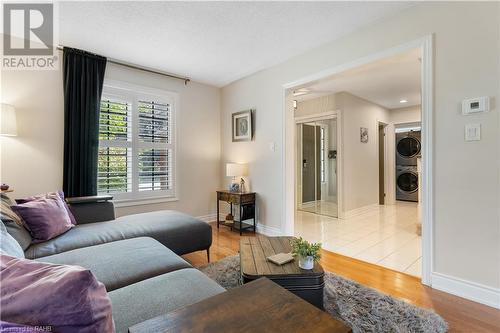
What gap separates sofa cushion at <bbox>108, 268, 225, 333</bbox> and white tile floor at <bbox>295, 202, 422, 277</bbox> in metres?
2.13

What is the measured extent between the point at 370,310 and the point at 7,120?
3.56 metres

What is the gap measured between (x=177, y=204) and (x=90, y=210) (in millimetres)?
1551

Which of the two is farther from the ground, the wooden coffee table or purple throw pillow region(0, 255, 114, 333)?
purple throw pillow region(0, 255, 114, 333)

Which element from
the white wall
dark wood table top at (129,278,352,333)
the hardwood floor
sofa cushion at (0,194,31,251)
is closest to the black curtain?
the white wall

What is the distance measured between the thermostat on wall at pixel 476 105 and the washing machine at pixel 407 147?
15.6 ft

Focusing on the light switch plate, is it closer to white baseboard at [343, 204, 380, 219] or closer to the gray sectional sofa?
the gray sectional sofa

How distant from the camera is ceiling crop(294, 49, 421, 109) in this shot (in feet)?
11.5

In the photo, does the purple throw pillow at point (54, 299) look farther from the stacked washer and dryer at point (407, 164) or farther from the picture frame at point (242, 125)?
the stacked washer and dryer at point (407, 164)

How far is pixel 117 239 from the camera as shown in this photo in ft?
6.80

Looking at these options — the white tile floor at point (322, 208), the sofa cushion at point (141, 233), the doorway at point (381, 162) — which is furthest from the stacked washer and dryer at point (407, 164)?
the sofa cushion at point (141, 233)

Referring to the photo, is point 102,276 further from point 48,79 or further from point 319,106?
point 319,106

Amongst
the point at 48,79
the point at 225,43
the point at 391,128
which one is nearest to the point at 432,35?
the point at 225,43

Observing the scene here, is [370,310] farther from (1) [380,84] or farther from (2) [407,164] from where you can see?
(2) [407,164]

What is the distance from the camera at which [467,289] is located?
75.7 inches
